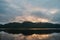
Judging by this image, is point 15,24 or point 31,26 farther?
point 31,26

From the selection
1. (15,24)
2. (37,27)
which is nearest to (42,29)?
(37,27)

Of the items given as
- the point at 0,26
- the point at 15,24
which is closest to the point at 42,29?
the point at 15,24

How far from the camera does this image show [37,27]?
73.8m

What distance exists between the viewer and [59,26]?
211ft

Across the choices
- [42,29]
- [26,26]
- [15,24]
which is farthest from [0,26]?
[42,29]

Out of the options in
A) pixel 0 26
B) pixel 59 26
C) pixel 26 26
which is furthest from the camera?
pixel 26 26

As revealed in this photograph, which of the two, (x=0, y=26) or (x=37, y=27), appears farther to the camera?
(x=37, y=27)

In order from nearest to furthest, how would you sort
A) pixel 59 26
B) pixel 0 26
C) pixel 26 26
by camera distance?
1. pixel 0 26
2. pixel 59 26
3. pixel 26 26

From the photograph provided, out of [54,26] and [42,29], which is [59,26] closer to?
[54,26]

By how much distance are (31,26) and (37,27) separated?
11.2 ft

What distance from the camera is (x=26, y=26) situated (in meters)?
69.4

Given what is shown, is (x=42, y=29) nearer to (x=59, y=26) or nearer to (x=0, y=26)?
(x=59, y=26)

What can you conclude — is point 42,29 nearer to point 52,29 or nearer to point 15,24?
point 52,29

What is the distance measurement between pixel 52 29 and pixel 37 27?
28.6 feet
